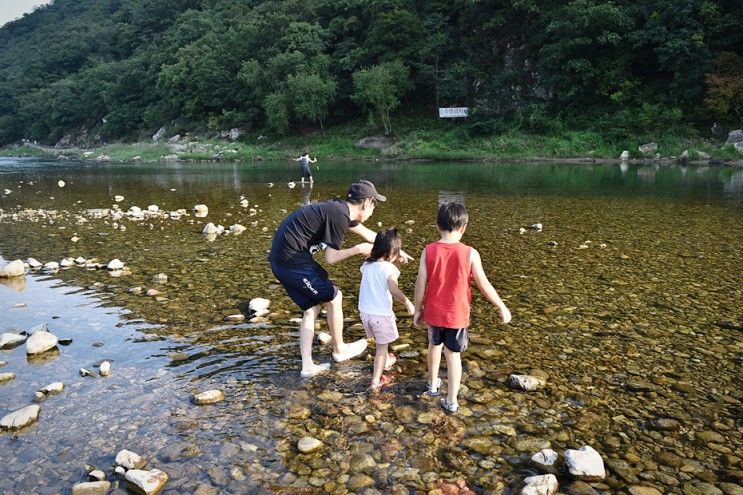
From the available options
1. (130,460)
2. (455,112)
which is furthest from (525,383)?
(455,112)

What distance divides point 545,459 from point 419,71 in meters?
64.3

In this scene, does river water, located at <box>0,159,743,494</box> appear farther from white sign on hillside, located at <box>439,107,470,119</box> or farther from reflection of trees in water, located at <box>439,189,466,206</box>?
white sign on hillside, located at <box>439,107,470,119</box>

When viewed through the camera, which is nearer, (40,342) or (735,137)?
(40,342)

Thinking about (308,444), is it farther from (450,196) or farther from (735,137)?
(735,137)

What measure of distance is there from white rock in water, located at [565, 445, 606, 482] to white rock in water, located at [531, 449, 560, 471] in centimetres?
10

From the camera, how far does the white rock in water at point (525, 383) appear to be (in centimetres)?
481

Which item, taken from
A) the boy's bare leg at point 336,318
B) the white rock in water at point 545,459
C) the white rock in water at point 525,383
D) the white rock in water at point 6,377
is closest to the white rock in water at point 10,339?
the white rock in water at point 6,377

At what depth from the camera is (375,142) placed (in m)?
59.8

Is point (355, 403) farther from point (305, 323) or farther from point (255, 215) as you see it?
point (255, 215)

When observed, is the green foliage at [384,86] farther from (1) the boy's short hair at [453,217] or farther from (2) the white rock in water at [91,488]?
(2) the white rock in water at [91,488]

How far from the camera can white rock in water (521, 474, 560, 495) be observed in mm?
3348

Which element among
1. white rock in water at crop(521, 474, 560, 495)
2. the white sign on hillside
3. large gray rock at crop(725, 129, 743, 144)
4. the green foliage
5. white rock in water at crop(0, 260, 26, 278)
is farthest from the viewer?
the green foliage

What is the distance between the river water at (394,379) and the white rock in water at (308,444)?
0.19 feet

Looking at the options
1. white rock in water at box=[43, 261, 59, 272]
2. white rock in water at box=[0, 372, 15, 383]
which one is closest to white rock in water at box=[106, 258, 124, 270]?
white rock in water at box=[43, 261, 59, 272]
